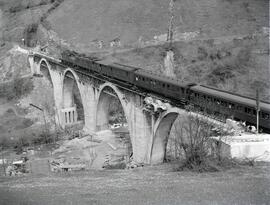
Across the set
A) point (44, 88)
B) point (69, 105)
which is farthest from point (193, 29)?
point (44, 88)

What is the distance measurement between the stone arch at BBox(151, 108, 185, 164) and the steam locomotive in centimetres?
163

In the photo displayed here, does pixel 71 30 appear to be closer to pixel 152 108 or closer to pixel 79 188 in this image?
pixel 152 108

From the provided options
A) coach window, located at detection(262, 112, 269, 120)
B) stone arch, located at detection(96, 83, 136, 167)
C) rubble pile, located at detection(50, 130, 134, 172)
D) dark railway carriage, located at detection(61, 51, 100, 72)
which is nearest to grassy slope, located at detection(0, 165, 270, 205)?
coach window, located at detection(262, 112, 269, 120)

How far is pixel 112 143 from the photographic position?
134 feet

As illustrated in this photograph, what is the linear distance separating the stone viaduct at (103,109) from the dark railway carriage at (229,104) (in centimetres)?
209

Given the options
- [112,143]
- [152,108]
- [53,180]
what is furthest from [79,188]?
[112,143]

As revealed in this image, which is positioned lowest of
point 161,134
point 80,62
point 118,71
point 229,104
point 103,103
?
point 161,134

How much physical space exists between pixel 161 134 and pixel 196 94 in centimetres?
747

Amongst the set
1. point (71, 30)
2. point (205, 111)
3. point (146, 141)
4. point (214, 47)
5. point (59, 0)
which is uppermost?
point (59, 0)

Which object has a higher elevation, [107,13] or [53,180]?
[107,13]

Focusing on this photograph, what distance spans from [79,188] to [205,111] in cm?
1086

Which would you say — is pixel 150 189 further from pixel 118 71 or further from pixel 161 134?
pixel 118 71

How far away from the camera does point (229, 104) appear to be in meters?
20.0

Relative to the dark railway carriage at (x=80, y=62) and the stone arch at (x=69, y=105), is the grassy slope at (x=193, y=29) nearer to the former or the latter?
the stone arch at (x=69, y=105)
